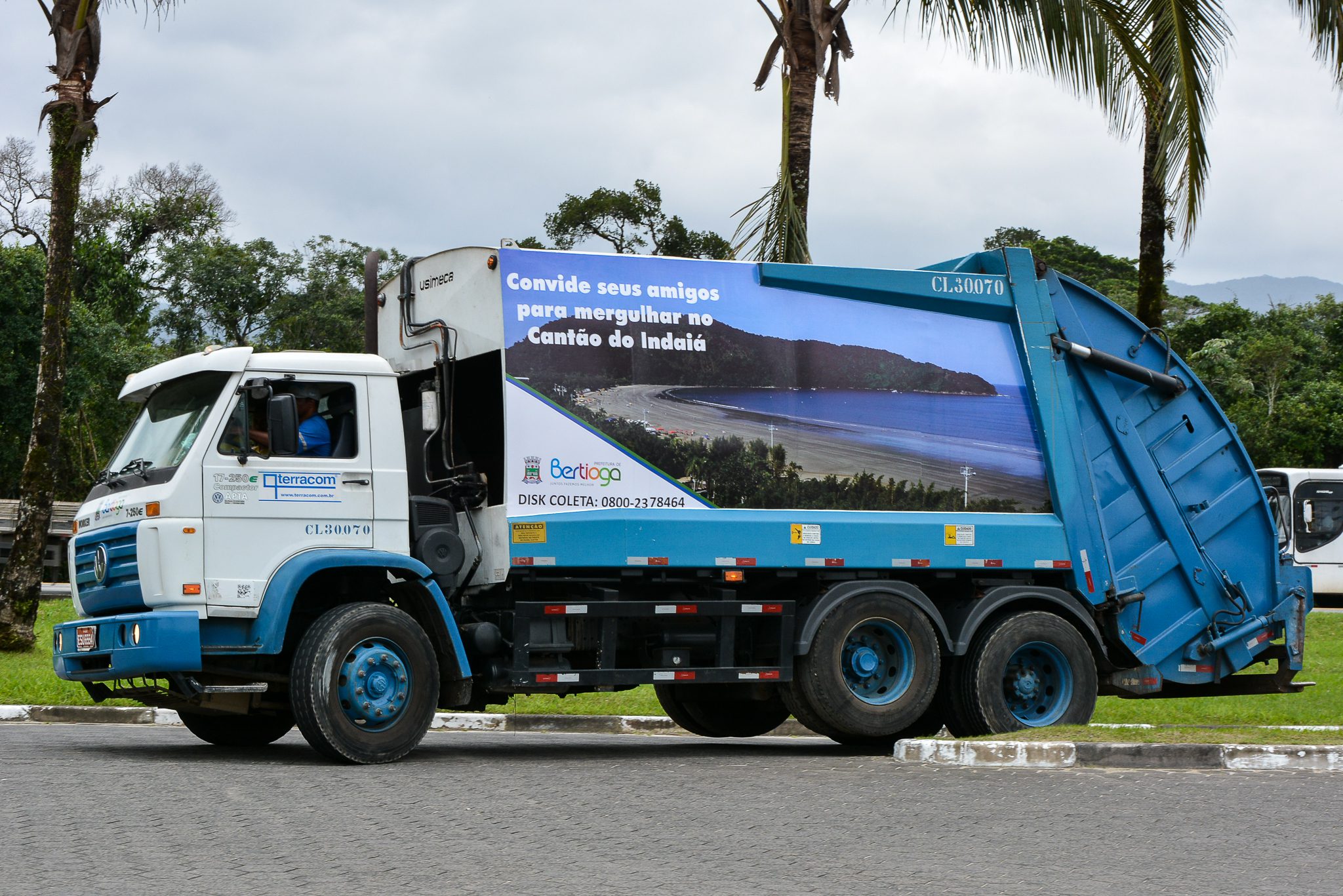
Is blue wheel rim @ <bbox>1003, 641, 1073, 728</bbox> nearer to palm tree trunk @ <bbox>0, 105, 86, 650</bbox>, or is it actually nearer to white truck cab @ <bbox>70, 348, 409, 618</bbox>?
white truck cab @ <bbox>70, 348, 409, 618</bbox>

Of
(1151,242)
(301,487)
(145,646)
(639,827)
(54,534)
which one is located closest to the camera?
(639,827)

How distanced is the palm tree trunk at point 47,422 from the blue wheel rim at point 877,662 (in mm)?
10081

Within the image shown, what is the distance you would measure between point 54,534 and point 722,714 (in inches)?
919

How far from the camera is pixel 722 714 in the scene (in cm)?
1240

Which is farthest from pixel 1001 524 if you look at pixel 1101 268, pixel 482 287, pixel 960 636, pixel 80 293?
pixel 1101 268

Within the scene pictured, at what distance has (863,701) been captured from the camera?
10633 mm

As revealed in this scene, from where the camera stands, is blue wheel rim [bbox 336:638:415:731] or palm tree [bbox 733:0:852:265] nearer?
blue wheel rim [bbox 336:638:415:731]

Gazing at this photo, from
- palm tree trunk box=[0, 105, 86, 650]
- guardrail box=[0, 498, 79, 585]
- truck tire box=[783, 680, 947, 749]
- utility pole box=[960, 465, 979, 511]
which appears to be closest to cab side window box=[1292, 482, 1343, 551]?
truck tire box=[783, 680, 947, 749]

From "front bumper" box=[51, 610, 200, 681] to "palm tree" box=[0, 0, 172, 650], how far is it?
27.0ft

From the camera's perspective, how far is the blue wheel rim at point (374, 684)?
9047 millimetres

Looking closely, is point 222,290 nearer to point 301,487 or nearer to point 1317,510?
point 1317,510

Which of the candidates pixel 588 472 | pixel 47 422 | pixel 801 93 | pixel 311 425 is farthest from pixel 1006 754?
pixel 47 422

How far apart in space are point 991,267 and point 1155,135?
229 inches

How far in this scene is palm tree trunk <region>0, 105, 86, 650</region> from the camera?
16.8 metres
